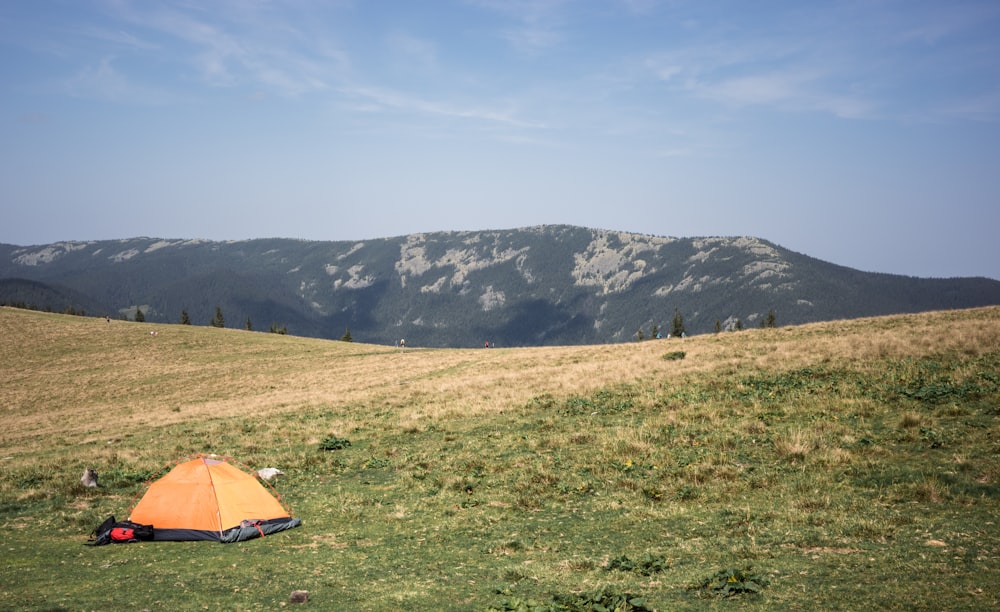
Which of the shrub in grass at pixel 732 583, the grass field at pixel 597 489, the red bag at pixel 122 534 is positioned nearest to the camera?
the shrub in grass at pixel 732 583

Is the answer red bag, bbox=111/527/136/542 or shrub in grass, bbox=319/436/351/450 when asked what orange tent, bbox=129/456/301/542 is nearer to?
red bag, bbox=111/527/136/542

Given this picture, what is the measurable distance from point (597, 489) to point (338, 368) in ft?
161

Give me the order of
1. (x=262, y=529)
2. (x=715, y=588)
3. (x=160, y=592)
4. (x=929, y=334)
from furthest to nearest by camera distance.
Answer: (x=929, y=334) → (x=262, y=529) → (x=160, y=592) → (x=715, y=588)

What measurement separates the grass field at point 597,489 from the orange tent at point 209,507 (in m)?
0.49

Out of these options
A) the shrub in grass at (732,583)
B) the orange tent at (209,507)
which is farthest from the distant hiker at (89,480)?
the shrub in grass at (732,583)

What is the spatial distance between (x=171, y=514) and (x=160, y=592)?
4959 millimetres

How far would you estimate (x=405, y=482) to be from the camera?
2025 centimetres

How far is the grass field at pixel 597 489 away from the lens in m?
11.0

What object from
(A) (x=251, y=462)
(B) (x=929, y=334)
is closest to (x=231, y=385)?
(A) (x=251, y=462)

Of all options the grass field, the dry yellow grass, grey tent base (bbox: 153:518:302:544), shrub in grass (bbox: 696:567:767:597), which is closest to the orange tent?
grey tent base (bbox: 153:518:302:544)

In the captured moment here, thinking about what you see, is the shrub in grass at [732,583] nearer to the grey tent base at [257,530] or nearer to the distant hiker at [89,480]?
the grey tent base at [257,530]

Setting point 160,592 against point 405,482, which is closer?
point 160,592

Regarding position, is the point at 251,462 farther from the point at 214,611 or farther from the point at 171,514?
the point at 214,611

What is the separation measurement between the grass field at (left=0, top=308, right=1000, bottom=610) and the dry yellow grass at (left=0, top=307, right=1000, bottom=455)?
0.45 metres
